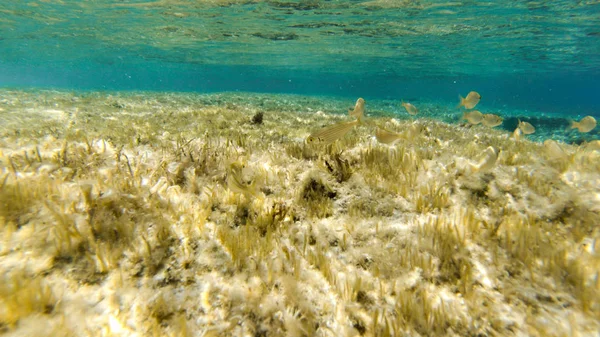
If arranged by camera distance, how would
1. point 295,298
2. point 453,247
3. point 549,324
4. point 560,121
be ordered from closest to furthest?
point 549,324, point 295,298, point 453,247, point 560,121

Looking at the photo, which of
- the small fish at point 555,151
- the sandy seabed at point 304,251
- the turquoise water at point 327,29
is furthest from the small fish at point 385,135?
the turquoise water at point 327,29

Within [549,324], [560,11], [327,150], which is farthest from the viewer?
[560,11]

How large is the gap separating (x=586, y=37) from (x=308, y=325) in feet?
132

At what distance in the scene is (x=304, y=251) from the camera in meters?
2.57

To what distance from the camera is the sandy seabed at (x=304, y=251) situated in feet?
6.22

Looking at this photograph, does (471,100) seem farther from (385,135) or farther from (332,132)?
(332,132)

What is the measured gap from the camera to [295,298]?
2.09 meters

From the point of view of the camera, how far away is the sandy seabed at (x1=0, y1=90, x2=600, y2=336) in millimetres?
1896

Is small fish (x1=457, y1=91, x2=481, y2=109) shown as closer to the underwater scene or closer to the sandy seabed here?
the underwater scene

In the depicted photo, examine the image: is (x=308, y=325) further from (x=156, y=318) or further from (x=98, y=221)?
(x=98, y=221)

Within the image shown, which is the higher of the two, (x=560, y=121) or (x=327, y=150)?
(x=327, y=150)

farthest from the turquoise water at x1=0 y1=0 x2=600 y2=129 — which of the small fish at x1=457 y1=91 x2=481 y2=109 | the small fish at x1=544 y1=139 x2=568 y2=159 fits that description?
the small fish at x1=544 y1=139 x2=568 y2=159

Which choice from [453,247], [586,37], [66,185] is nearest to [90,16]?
[66,185]

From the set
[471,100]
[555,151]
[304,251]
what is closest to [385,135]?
[304,251]
